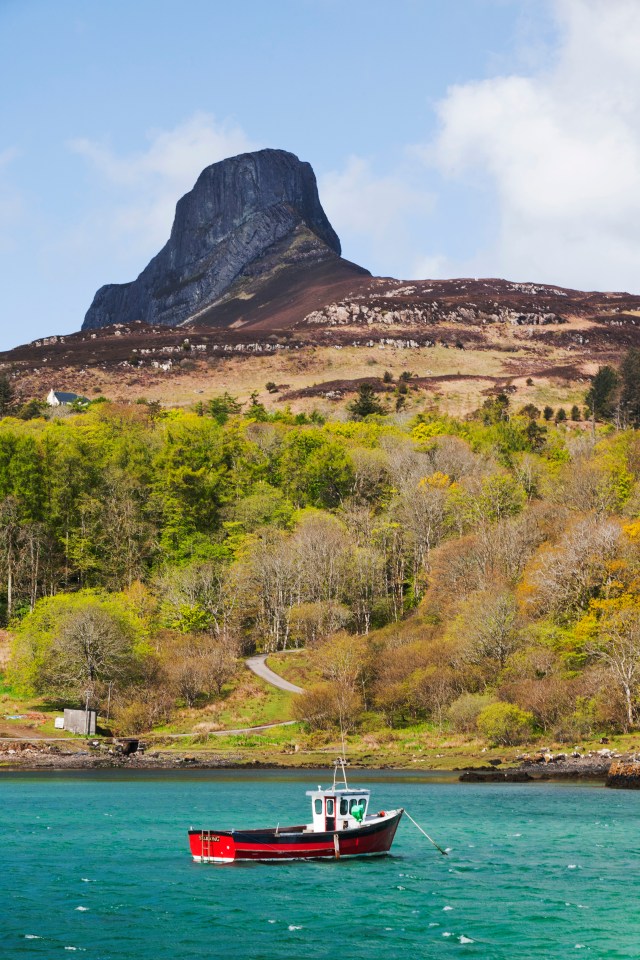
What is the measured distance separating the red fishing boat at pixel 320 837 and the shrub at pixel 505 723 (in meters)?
30.5

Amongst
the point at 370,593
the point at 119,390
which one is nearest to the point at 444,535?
the point at 370,593

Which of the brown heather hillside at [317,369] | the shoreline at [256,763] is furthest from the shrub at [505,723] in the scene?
the brown heather hillside at [317,369]

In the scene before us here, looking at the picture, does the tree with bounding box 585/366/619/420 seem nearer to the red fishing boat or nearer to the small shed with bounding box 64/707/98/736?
the small shed with bounding box 64/707/98/736

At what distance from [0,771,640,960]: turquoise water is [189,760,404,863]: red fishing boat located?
512 millimetres

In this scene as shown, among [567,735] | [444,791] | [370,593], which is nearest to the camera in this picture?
[444,791]

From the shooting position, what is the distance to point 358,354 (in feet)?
615

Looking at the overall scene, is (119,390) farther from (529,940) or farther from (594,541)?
(529,940)

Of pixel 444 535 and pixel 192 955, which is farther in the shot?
pixel 444 535

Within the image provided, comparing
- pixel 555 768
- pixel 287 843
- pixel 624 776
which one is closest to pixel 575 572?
pixel 555 768

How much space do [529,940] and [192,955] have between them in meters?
7.56

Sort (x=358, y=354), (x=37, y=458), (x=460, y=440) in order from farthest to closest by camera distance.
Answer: (x=358, y=354), (x=460, y=440), (x=37, y=458)

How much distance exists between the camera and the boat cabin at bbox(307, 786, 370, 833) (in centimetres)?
3347

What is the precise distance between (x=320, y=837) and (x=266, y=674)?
48271 millimetres

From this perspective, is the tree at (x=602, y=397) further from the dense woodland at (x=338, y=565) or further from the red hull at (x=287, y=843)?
the red hull at (x=287, y=843)
